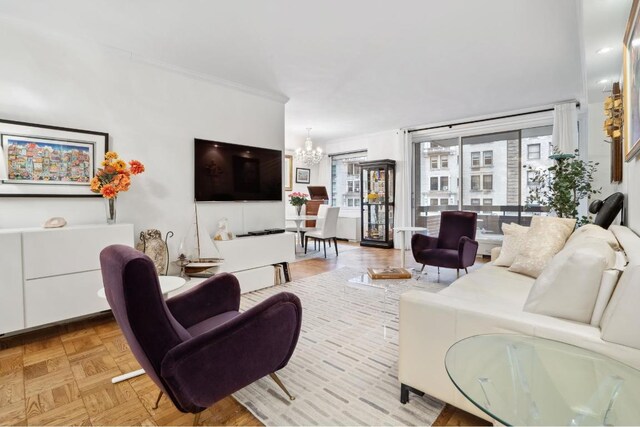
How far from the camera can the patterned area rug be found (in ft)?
5.25

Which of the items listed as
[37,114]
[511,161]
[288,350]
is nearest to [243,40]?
[37,114]

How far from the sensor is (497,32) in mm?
2885

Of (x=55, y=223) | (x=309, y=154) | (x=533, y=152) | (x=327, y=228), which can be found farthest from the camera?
(x=309, y=154)

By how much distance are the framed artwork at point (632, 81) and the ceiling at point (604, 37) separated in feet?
0.52

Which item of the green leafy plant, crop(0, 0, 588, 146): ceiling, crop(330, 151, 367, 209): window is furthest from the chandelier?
the green leafy plant

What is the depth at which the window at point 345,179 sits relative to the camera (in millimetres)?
7930

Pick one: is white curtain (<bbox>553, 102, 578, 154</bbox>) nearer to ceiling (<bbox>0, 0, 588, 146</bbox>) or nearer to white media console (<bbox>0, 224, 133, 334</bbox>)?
ceiling (<bbox>0, 0, 588, 146</bbox>)

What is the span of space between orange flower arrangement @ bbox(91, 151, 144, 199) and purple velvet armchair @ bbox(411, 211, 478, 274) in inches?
137

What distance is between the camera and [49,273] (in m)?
2.52

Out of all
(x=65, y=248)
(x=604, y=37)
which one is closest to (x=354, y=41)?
(x=604, y=37)

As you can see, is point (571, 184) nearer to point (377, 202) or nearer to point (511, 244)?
point (511, 244)

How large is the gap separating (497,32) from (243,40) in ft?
7.54

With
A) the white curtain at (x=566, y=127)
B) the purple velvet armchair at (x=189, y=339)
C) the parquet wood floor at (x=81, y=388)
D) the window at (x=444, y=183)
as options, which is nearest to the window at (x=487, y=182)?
the window at (x=444, y=183)

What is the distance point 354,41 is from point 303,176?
4867 millimetres
